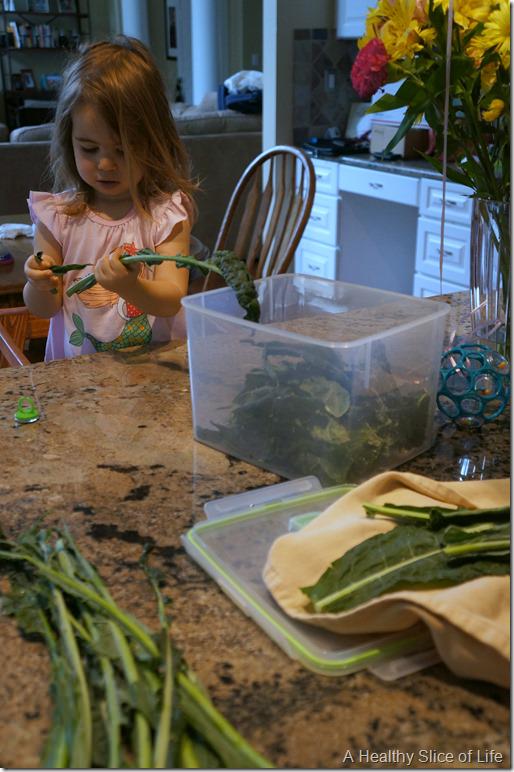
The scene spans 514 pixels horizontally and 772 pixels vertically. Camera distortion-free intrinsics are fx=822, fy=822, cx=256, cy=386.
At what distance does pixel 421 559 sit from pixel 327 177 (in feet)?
10.9

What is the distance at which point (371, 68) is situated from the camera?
97 cm

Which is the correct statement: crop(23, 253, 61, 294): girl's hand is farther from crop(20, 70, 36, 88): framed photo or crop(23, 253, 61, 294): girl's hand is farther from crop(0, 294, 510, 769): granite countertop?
crop(20, 70, 36, 88): framed photo

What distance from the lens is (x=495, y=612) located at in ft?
1.82

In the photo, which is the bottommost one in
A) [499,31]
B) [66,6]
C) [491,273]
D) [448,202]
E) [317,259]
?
[317,259]

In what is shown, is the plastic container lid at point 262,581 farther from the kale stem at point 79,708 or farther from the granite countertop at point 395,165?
the granite countertop at point 395,165

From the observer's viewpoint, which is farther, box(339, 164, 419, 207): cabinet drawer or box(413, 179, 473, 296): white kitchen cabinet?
box(339, 164, 419, 207): cabinet drawer

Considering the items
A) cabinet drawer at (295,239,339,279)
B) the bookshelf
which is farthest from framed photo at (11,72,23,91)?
cabinet drawer at (295,239,339,279)

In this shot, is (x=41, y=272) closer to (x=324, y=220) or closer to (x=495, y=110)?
(x=495, y=110)

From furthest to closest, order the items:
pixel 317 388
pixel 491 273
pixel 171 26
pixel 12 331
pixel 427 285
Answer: pixel 171 26, pixel 427 285, pixel 12 331, pixel 491 273, pixel 317 388

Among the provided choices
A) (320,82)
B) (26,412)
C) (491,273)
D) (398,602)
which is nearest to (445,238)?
(320,82)

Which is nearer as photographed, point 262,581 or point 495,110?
point 262,581

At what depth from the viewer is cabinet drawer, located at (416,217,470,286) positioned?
10.3 feet

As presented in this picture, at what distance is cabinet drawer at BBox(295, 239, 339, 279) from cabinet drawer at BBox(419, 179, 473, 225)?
0.64m

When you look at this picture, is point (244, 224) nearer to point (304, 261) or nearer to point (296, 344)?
point (296, 344)
